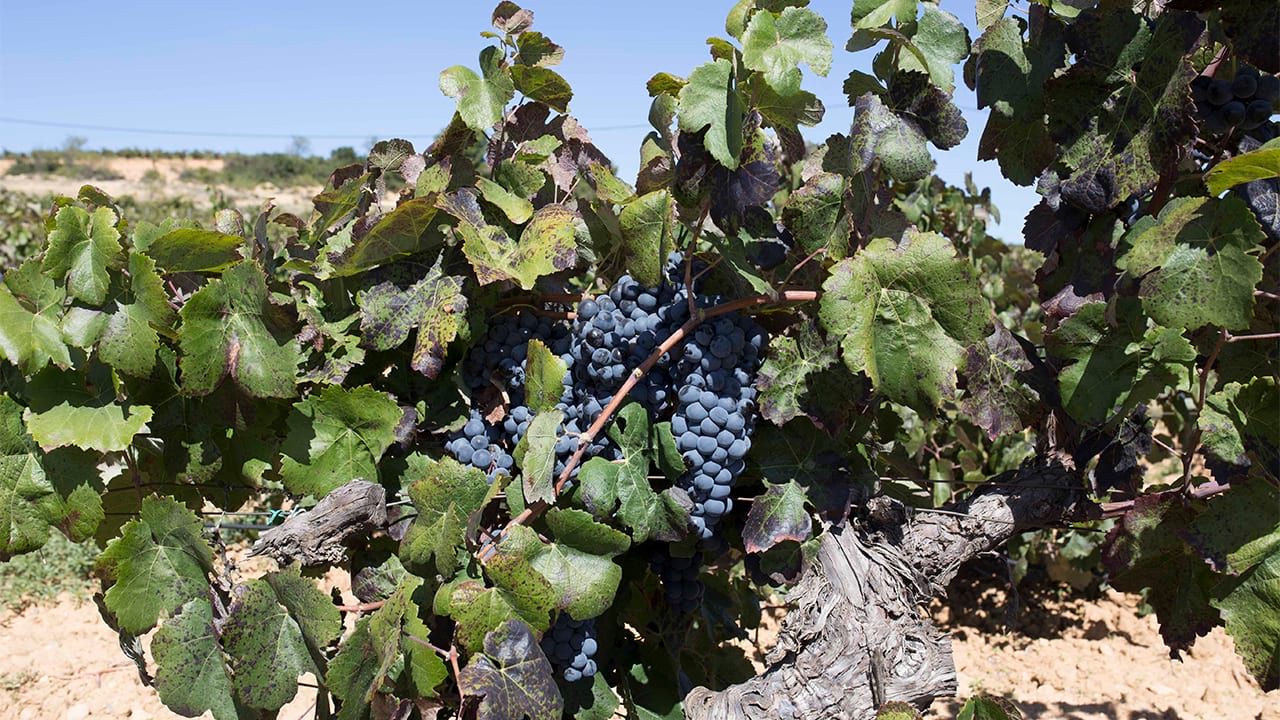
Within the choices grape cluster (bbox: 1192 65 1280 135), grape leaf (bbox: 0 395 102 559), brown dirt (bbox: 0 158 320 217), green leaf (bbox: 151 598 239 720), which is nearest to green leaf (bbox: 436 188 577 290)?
green leaf (bbox: 151 598 239 720)

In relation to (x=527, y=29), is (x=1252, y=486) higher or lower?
lower

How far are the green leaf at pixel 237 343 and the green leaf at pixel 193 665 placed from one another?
1.25 feet

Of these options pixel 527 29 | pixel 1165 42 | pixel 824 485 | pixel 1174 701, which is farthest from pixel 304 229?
pixel 1174 701

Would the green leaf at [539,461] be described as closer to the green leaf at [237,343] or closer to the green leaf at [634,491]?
the green leaf at [634,491]

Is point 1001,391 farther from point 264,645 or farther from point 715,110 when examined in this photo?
point 264,645

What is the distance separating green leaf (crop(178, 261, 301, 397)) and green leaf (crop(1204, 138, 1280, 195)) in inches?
59.7

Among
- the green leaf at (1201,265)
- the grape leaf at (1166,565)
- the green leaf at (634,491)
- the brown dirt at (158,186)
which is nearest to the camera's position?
the green leaf at (1201,265)

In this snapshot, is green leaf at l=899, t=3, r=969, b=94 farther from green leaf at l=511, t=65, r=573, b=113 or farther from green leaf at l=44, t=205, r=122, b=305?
green leaf at l=44, t=205, r=122, b=305

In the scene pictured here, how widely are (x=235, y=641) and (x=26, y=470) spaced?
61 cm

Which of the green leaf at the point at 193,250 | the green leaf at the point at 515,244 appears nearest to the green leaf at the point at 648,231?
the green leaf at the point at 515,244

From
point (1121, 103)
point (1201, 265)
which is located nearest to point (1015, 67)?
point (1121, 103)

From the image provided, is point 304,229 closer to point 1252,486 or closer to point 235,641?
point 235,641

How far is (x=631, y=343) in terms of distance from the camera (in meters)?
1.54

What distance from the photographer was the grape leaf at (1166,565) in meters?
1.70
